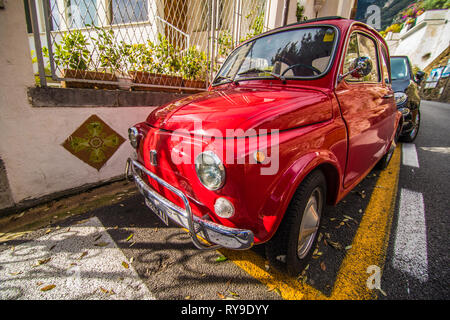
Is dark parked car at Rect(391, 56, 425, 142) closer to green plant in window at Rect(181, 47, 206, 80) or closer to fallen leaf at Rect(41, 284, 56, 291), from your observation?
green plant in window at Rect(181, 47, 206, 80)

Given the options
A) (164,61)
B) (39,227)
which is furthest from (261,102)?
(164,61)

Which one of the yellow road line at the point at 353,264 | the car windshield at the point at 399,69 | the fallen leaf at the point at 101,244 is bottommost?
the fallen leaf at the point at 101,244

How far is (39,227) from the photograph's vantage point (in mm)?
2043

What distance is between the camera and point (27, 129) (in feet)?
7.02

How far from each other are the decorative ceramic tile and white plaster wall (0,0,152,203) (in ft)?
0.18

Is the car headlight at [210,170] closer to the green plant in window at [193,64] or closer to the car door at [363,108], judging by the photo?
the car door at [363,108]

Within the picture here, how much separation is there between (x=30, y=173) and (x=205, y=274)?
214cm

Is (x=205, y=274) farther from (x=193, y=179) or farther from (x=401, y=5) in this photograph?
(x=401, y=5)

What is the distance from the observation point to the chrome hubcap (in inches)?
59.3

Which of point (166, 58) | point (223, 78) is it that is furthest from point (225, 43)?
point (223, 78)

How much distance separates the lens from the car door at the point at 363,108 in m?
1.75

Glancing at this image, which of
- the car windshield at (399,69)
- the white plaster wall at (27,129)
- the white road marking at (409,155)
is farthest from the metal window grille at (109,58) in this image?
the car windshield at (399,69)

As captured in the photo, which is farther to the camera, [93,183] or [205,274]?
[93,183]

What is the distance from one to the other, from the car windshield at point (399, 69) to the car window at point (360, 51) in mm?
3514
